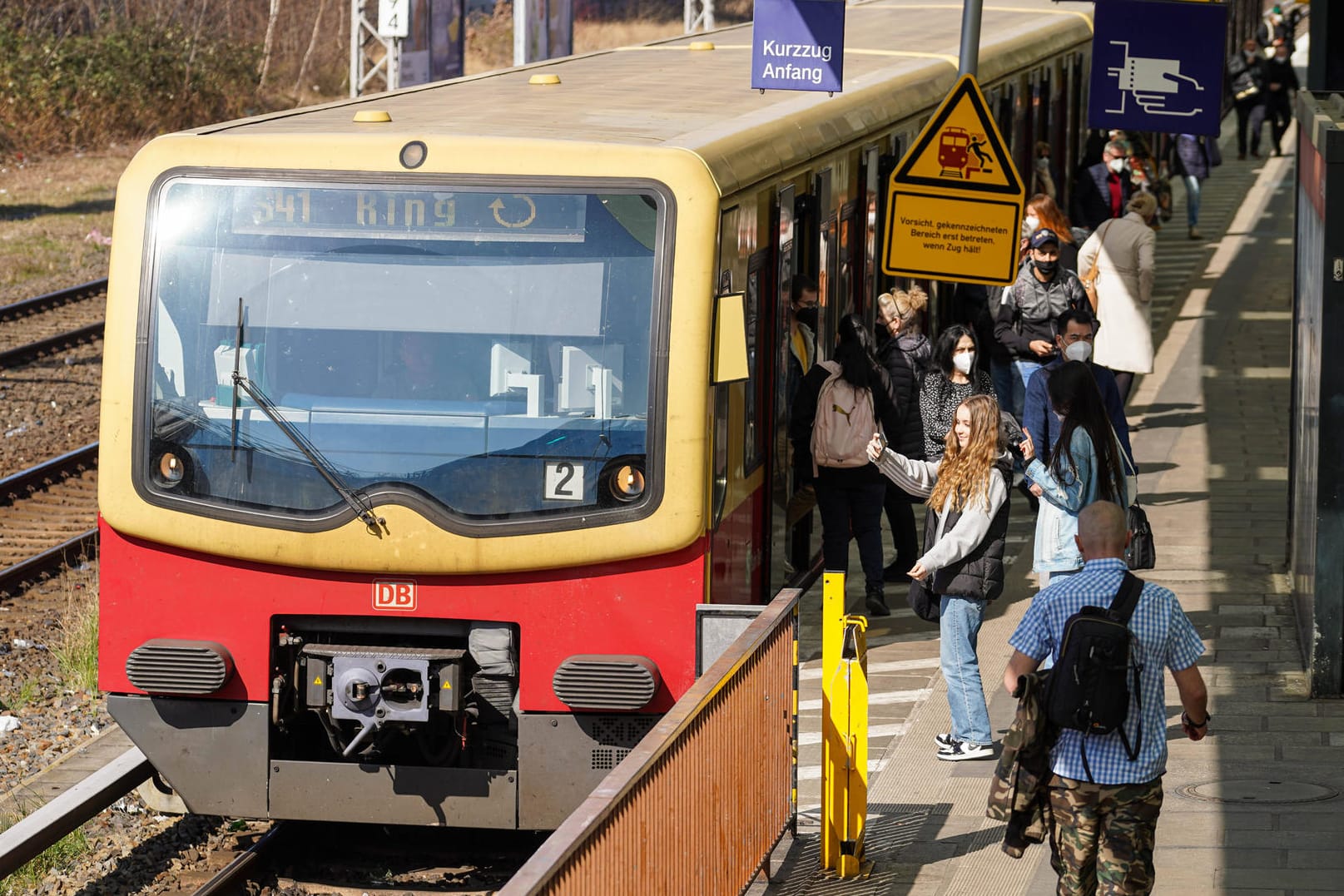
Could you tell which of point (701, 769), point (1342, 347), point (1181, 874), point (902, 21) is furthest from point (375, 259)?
point (902, 21)

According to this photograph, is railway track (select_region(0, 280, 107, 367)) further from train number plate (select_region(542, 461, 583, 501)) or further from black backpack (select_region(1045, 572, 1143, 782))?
black backpack (select_region(1045, 572, 1143, 782))

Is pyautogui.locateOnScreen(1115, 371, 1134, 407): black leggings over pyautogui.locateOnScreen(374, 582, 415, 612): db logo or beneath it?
over

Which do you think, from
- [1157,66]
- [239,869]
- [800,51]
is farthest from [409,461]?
[1157,66]

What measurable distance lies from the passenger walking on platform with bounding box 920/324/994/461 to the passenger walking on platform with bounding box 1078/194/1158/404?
113 inches

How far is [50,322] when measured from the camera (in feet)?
64.6

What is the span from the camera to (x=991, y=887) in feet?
23.1

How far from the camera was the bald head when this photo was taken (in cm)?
591

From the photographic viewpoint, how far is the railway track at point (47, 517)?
1283 centimetres

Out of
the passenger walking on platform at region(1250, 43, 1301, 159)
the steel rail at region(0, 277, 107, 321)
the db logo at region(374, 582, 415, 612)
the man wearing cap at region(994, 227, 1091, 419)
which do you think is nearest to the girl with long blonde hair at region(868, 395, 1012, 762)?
the db logo at region(374, 582, 415, 612)

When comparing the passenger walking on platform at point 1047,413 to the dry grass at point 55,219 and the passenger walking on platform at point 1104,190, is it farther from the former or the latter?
the dry grass at point 55,219

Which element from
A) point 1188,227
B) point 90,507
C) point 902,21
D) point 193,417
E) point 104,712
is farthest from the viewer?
point 1188,227

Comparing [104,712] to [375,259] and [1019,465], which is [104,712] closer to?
[375,259]

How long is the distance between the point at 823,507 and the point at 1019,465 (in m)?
1.66

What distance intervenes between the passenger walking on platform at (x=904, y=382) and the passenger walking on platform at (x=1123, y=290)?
100 inches
